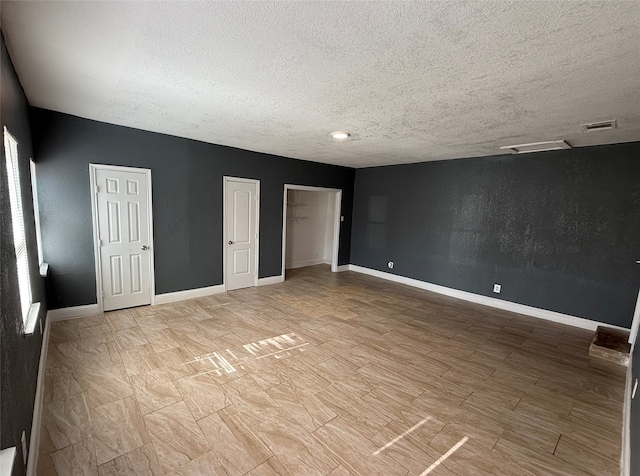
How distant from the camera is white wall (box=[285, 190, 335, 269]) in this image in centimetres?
720

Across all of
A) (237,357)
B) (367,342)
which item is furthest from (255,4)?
(367,342)

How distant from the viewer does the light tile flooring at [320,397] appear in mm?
1797

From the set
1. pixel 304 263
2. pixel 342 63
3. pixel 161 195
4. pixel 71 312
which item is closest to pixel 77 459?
pixel 71 312

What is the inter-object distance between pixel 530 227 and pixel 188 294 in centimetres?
556

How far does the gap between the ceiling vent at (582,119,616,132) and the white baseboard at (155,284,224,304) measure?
17.6ft

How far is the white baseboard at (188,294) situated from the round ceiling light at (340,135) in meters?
3.16

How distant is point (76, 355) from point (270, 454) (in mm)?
2348

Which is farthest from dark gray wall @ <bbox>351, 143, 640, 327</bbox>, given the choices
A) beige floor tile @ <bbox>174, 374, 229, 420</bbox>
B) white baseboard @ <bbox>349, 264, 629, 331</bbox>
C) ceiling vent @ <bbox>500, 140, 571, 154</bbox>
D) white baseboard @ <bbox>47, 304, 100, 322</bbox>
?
white baseboard @ <bbox>47, 304, 100, 322</bbox>

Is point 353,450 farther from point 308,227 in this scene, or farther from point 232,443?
point 308,227

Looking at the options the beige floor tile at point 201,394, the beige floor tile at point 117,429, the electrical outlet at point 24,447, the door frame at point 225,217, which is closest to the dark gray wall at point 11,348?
the electrical outlet at point 24,447

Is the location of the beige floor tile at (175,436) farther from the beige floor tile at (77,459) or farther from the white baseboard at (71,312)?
the white baseboard at (71,312)

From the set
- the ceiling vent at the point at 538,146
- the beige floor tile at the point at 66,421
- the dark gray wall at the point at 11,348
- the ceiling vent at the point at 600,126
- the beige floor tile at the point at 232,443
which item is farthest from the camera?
the ceiling vent at the point at 538,146

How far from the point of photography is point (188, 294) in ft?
14.9

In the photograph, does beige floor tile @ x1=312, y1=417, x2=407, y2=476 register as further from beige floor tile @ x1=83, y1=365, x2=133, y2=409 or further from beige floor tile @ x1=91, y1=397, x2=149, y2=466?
beige floor tile @ x1=83, y1=365, x2=133, y2=409
